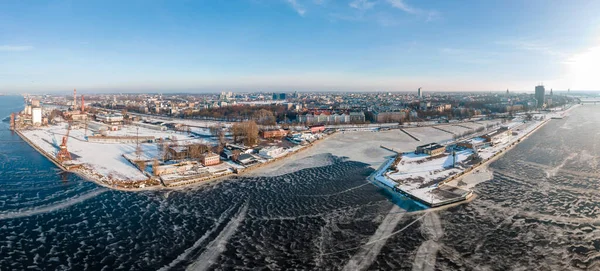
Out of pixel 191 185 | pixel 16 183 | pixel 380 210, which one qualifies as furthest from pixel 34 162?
pixel 380 210

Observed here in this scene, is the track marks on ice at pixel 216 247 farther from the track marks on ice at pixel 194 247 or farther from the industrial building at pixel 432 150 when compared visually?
the industrial building at pixel 432 150

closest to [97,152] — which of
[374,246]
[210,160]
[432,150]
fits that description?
[210,160]

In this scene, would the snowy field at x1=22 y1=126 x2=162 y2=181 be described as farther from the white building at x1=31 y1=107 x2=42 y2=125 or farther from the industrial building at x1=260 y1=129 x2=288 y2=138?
the industrial building at x1=260 y1=129 x2=288 y2=138

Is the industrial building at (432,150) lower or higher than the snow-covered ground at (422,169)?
higher

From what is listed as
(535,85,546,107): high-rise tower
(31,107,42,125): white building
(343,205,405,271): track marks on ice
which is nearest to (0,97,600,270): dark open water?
(343,205,405,271): track marks on ice

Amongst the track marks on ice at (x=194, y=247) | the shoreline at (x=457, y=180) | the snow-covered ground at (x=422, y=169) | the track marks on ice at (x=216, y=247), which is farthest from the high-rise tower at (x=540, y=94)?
the track marks on ice at (x=194, y=247)

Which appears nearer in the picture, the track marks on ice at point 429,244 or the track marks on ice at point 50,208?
the track marks on ice at point 429,244

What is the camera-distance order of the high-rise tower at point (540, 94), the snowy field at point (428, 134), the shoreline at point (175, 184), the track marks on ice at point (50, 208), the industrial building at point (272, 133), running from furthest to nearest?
the high-rise tower at point (540, 94), the industrial building at point (272, 133), the snowy field at point (428, 134), the shoreline at point (175, 184), the track marks on ice at point (50, 208)

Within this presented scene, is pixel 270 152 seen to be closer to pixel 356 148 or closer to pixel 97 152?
pixel 356 148
